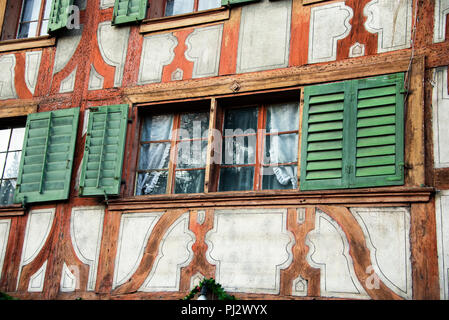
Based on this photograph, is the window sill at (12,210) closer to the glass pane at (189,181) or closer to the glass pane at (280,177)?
the glass pane at (189,181)

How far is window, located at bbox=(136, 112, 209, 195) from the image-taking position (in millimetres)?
9023

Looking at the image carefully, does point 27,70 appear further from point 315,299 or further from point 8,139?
point 315,299

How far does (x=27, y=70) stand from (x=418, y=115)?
5.57 m

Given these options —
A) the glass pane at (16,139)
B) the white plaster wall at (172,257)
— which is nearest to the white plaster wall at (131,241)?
the white plaster wall at (172,257)

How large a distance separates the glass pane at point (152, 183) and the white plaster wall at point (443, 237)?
3348 mm

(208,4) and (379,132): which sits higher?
(208,4)

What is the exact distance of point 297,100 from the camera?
8836mm

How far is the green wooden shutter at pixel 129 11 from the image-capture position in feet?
32.5

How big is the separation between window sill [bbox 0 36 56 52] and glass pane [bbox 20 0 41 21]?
0.60 meters

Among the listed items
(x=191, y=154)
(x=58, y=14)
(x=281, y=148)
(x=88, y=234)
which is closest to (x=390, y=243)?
(x=281, y=148)

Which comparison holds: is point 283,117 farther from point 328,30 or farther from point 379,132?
point 379,132

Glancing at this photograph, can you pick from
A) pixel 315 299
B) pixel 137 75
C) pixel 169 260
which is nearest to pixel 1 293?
pixel 169 260

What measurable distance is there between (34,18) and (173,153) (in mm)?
3513

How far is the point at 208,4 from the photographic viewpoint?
391 inches
